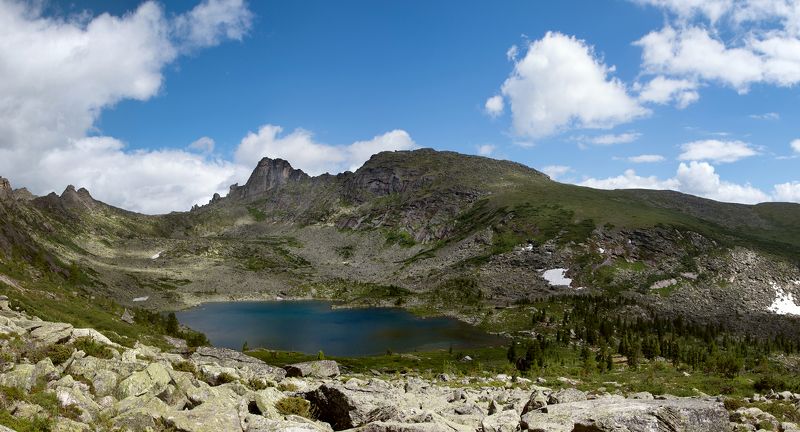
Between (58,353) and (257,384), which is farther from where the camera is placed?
(257,384)

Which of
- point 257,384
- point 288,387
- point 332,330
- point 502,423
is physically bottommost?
point 332,330

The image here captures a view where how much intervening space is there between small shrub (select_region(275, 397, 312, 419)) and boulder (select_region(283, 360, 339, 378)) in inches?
749

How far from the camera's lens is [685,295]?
176 metres

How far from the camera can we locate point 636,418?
1577 centimetres

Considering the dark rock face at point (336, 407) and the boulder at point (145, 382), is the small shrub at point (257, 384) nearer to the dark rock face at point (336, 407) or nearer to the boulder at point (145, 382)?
the dark rock face at point (336, 407)

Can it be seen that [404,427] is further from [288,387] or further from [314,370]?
[314,370]

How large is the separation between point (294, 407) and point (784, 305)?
202440mm

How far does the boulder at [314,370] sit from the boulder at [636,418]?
81.9ft

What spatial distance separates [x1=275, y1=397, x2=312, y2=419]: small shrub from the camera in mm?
20250

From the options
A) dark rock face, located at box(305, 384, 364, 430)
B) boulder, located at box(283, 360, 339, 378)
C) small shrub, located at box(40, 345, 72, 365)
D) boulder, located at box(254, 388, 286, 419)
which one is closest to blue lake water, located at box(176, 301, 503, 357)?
boulder, located at box(283, 360, 339, 378)

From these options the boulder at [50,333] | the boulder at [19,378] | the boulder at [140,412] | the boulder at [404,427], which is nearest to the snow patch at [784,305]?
the boulder at [404,427]

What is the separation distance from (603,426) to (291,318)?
6352 inches

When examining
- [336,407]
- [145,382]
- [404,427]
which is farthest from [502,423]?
[145,382]

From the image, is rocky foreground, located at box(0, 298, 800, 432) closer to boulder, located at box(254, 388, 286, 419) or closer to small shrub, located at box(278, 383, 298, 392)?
boulder, located at box(254, 388, 286, 419)
